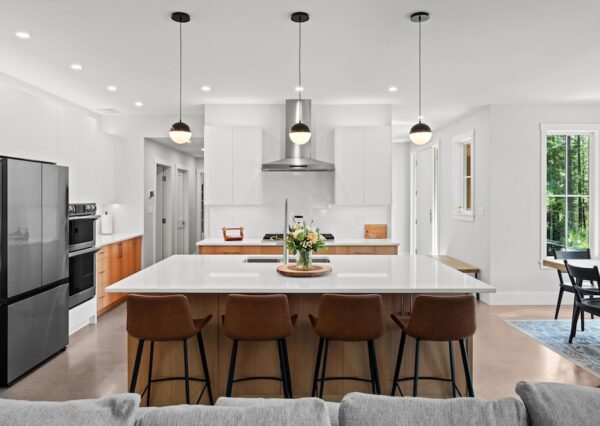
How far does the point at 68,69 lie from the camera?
424 cm

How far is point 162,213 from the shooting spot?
7.77 metres

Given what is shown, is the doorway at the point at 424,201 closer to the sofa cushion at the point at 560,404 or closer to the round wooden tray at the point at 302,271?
the round wooden tray at the point at 302,271

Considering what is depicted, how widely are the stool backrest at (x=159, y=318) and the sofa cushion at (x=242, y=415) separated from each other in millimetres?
1231

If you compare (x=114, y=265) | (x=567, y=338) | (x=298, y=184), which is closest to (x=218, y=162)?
(x=298, y=184)

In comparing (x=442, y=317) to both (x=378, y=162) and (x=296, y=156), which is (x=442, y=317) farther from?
(x=296, y=156)

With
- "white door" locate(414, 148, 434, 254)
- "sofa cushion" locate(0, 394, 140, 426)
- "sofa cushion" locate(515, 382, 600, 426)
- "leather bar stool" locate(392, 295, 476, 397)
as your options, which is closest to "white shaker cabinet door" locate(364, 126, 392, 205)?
"white door" locate(414, 148, 434, 254)

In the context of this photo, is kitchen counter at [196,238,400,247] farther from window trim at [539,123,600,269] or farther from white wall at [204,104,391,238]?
window trim at [539,123,600,269]

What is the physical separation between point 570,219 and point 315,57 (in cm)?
425

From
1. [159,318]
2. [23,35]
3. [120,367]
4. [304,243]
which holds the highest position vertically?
[23,35]

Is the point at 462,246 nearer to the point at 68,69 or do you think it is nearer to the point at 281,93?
the point at 281,93

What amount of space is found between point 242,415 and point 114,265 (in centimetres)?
471

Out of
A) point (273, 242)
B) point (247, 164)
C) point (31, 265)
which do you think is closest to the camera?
point (31, 265)

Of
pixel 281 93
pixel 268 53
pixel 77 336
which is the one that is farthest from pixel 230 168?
pixel 77 336

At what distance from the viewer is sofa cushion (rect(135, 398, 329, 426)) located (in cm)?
120
